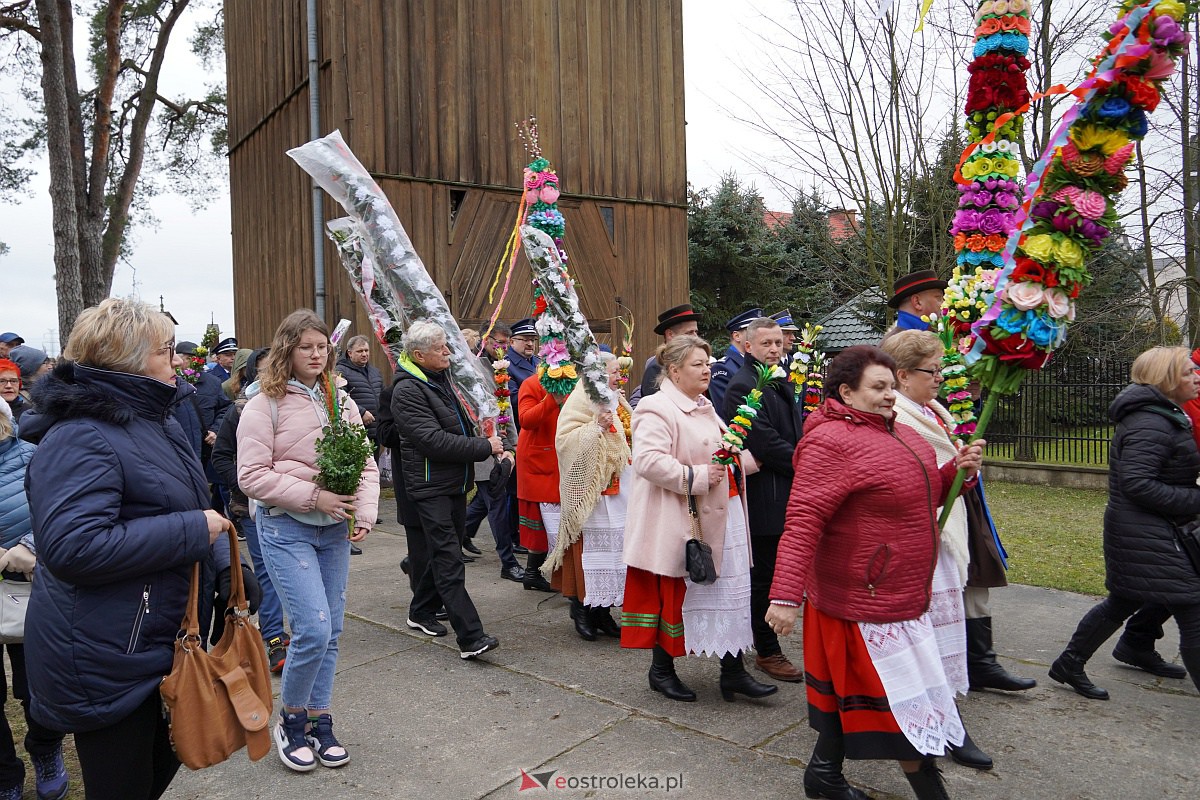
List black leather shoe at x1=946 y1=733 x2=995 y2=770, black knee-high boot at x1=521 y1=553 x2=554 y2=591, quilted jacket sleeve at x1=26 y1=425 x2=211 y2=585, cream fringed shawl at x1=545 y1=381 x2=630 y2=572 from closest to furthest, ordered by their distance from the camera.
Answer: quilted jacket sleeve at x1=26 y1=425 x2=211 y2=585 < black leather shoe at x1=946 y1=733 x2=995 y2=770 < cream fringed shawl at x1=545 y1=381 x2=630 y2=572 < black knee-high boot at x1=521 y1=553 x2=554 y2=591

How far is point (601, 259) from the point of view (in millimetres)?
13992

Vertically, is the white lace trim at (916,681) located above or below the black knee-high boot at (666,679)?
above

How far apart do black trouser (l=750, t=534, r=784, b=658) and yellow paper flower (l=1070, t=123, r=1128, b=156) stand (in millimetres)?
2457

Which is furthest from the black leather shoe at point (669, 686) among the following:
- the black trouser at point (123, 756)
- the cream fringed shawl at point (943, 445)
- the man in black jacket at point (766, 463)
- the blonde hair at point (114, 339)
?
the blonde hair at point (114, 339)

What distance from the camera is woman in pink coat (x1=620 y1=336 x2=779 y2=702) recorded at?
4324mm

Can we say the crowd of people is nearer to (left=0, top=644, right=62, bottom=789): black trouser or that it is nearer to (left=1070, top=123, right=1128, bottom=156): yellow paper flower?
(left=0, top=644, right=62, bottom=789): black trouser

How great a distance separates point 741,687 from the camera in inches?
175

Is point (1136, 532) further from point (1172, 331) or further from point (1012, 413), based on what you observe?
point (1012, 413)

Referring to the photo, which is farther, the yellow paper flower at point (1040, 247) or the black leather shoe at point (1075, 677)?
the black leather shoe at point (1075, 677)

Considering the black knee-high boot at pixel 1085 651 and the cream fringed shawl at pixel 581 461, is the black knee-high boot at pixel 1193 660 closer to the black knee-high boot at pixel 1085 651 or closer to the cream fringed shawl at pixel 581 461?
the black knee-high boot at pixel 1085 651

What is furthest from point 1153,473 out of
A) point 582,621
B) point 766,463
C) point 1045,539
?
point 1045,539

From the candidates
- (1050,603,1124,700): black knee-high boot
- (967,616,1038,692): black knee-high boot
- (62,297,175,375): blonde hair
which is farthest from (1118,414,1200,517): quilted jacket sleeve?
(62,297,175,375): blonde hair

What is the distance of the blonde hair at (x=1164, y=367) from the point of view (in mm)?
4332

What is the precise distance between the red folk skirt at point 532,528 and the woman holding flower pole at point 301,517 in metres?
2.59
